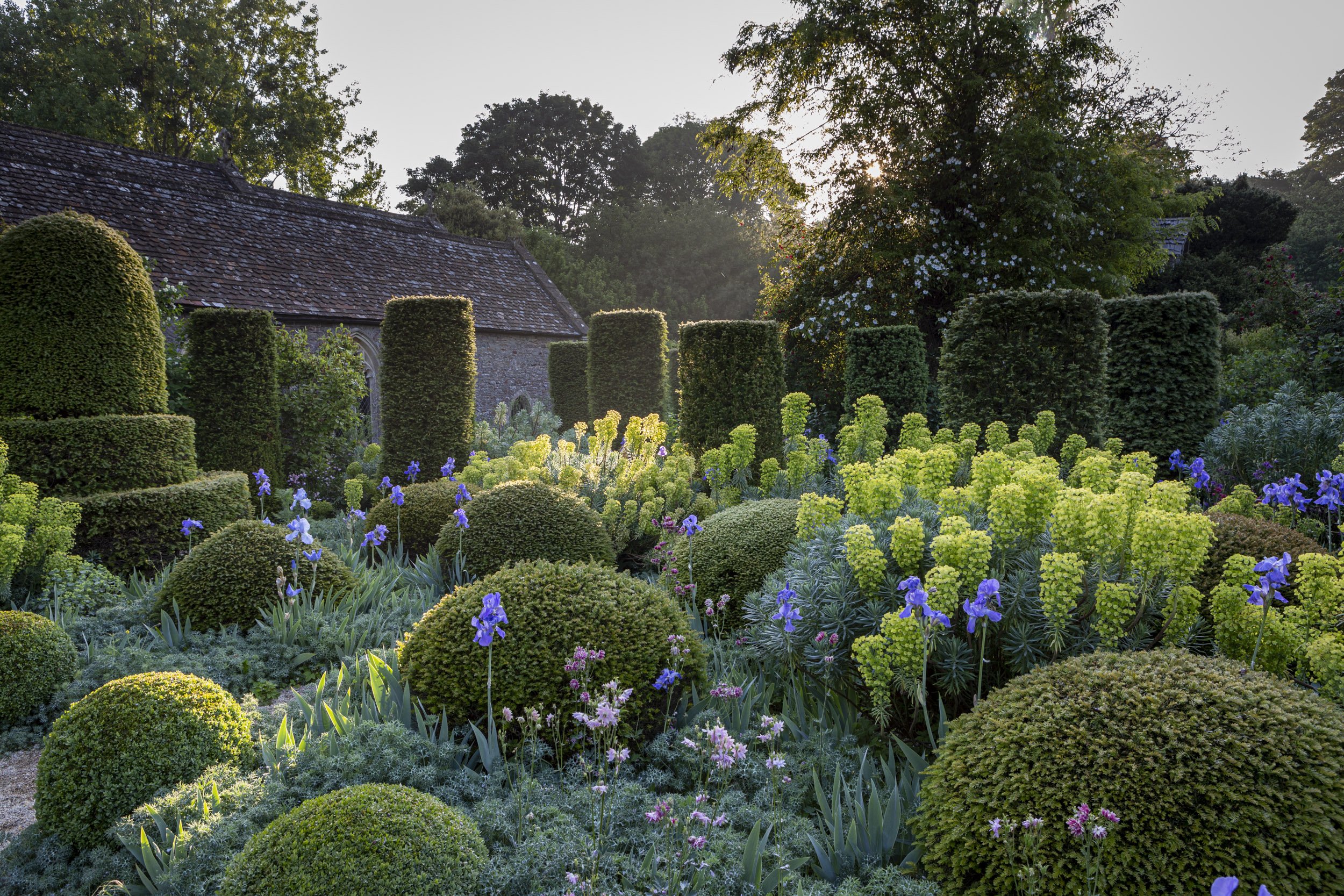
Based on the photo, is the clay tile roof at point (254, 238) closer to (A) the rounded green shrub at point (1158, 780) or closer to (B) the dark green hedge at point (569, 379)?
(B) the dark green hedge at point (569, 379)

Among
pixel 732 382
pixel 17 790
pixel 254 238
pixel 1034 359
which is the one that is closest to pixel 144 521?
pixel 17 790

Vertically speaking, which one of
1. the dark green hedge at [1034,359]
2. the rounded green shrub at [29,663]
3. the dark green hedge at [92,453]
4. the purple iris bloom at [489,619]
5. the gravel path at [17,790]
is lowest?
the gravel path at [17,790]

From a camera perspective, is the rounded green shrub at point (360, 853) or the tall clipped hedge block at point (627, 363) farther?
the tall clipped hedge block at point (627, 363)

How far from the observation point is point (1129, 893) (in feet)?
6.34

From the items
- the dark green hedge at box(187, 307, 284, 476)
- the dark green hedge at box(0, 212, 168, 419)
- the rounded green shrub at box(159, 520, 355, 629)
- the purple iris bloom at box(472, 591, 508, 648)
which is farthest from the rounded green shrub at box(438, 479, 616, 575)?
the dark green hedge at box(187, 307, 284, 476)

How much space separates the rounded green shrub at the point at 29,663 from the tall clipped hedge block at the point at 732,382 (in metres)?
6.68

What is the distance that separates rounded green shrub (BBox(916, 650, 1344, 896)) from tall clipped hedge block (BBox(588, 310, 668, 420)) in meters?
13.3

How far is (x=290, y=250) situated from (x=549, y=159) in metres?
26.3

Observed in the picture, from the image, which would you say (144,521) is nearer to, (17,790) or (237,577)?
(237,577)

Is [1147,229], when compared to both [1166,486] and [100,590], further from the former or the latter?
[100,590]

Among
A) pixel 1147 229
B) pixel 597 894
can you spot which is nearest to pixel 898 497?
pixel 597 894

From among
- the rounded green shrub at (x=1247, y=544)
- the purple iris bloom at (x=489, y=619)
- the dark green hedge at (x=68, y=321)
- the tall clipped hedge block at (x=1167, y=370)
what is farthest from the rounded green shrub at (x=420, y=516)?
the tall clipped hedge block at (x=1167, y=370)

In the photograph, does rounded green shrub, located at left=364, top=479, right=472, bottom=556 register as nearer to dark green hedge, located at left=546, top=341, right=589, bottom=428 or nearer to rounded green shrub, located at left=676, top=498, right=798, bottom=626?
rounded green shrub, located at left=676, top=498, right=798, bottom=626

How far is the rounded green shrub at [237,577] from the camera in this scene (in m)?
5.27
